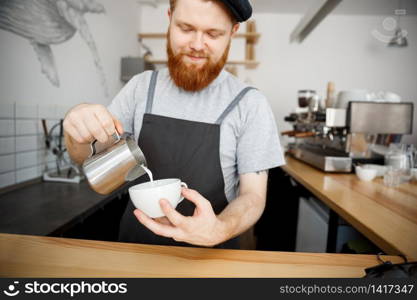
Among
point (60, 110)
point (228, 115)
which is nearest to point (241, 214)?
point (228, 115)

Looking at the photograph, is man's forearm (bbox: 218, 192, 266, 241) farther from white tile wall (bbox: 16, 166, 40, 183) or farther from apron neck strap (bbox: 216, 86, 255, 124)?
white tile wall (bbox: 16, 166, 40, 183)

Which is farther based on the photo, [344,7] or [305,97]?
[344,7]

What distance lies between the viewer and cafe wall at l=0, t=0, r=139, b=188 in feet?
5.17

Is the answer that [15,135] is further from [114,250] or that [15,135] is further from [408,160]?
[408,160]

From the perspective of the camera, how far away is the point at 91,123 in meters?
0.74

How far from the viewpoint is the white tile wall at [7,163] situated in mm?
1564

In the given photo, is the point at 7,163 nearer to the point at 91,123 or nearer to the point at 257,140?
the point at 91,123

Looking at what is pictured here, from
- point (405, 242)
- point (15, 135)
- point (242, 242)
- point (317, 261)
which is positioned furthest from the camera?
point (242, 242)

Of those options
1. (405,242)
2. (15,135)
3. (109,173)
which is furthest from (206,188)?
(15,135)

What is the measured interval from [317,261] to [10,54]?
66.8 inches

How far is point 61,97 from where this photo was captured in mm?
2111

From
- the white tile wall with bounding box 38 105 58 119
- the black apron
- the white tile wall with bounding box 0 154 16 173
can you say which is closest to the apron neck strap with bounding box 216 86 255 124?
the black apron

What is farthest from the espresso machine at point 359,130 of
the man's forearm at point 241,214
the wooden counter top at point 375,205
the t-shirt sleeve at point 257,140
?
the man's forearm at point 241,214

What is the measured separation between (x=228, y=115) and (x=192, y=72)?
20cm
